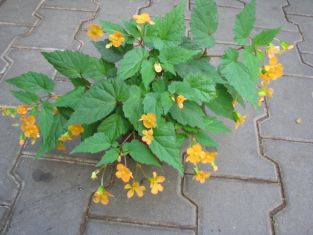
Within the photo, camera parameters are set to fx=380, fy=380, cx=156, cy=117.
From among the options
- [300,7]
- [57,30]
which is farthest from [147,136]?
[300,7]

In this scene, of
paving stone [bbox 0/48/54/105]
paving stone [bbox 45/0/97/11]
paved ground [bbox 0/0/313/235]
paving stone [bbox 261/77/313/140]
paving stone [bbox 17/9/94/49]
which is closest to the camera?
paved ground [bbox 0/0/313/235]

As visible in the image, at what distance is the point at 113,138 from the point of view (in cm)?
158

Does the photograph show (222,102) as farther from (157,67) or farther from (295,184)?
(295,184)

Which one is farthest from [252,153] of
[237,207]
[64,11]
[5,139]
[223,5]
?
[64,11]

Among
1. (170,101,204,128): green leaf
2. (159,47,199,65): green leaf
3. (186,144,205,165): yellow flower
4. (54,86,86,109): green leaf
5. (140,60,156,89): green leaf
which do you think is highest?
(159,47,199,65): green leaf

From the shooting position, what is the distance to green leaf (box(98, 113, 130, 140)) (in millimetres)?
1584

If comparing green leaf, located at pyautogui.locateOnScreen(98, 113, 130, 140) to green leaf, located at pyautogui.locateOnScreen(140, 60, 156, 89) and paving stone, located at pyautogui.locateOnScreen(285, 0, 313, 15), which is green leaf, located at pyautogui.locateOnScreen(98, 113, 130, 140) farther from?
paving stone, located at pyautogui.locateOnScreen(285, 0, 313, 15)

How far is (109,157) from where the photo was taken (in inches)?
59.6

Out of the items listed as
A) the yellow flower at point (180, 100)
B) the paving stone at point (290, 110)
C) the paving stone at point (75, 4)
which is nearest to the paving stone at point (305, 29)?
the paving stone at point (290, 110)

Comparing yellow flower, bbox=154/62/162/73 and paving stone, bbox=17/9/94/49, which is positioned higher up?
yellow flower, bbox=154/62/162/73

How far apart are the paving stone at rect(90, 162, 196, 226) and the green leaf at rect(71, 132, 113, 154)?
42cm

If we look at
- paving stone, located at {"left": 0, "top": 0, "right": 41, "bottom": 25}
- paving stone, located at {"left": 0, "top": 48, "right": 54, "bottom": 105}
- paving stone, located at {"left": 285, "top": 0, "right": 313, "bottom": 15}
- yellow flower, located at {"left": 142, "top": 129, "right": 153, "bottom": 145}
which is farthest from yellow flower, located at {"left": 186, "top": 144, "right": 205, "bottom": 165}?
paving stone, located at {"left": 285, "top": 0, "right": 313, "bottom": 15}

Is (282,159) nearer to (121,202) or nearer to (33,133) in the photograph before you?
(121,202)

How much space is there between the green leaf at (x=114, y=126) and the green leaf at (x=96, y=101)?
3.0 inches
